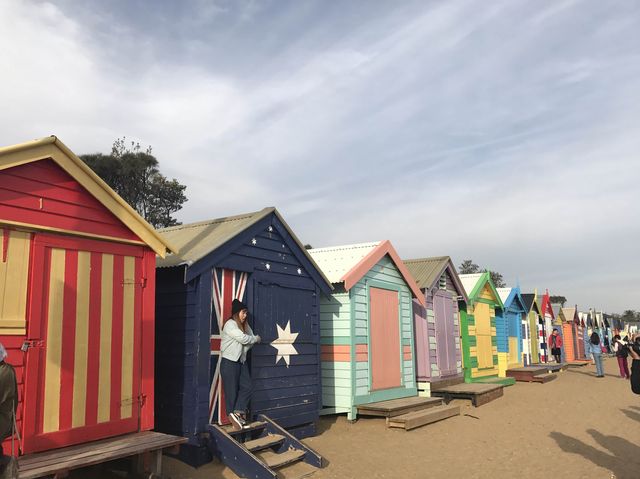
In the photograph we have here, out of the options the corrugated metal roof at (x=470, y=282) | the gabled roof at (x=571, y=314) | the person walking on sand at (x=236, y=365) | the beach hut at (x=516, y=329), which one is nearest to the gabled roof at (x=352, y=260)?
the person walking on sand at (x=236, y=365)

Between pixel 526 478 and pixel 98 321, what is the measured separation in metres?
5.89

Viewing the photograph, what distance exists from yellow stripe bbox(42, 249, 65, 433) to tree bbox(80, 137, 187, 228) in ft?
100.0

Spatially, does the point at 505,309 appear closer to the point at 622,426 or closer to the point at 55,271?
the point at 622,426

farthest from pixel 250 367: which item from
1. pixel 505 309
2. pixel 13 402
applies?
pixel 505 309

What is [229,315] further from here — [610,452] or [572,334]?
[572,334]

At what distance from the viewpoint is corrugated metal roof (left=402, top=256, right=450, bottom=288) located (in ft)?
49.5

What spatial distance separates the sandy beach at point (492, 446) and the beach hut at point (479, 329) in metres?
3.71

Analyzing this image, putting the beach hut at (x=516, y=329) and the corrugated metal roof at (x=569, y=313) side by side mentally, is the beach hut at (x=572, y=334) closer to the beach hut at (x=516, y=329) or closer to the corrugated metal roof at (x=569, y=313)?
the corrugated metal roof at (x=569, y=313)

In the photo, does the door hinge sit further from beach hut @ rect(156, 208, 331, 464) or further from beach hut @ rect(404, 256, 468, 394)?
beach hut @ rect(404, 256, 468, 394)

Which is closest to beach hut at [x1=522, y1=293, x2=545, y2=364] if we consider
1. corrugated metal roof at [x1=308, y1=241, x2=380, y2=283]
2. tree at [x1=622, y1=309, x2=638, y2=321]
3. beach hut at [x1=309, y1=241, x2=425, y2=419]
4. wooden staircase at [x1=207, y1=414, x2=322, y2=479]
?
beach hut at [x1=309, y1=241, x2=425, y2=419]

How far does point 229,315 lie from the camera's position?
812cm

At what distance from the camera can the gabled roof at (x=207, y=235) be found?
7.73 meters

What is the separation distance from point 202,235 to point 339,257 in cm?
404

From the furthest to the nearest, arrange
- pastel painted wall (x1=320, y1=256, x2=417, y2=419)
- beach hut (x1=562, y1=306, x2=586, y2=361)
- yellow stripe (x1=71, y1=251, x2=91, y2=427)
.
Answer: beach hut (x1=562, y1=306, x2=586, y2=361), pastel painted wall (x1=320, y1=256, x2=417, y2=419), yellow stripe (x1=71, y1=251, x2=91, y2=427)
